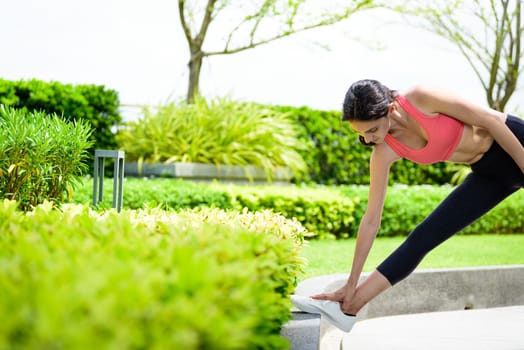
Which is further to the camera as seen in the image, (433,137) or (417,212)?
(417,212)

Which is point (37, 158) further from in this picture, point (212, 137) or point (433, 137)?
point (212, 137)

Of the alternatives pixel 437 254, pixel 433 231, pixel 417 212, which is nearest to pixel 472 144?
pixel 433 231

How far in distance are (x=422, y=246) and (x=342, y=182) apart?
9.28 meters

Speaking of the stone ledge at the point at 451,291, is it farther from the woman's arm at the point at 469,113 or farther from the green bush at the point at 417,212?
the green bush at the point at 417,212

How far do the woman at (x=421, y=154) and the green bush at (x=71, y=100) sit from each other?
22.4 ft

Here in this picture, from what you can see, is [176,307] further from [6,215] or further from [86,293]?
[6,215]

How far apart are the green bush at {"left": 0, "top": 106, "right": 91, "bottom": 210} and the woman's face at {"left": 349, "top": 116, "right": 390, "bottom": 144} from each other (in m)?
1.96

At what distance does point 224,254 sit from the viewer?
191 cm

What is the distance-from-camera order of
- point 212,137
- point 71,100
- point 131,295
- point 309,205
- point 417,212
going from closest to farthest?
point 131,295
point 309,205
point 417,212
point 71,100
point 212,137

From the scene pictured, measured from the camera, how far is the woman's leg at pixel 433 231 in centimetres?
330

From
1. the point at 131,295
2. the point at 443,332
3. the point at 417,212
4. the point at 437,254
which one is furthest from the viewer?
the point at 417,212

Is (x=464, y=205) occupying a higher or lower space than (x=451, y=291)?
higher

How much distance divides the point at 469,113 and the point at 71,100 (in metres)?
7.78

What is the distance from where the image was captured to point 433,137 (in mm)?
3178
